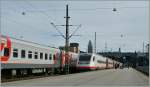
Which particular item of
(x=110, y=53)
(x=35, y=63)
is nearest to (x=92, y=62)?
(x=35, y=63)

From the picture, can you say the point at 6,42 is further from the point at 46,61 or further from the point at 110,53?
the point at 110,53

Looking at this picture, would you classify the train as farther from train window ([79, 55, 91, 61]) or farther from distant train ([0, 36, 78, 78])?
train window ([79, 55, 91, 61])

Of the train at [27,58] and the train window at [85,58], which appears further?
the train window at [85,58]

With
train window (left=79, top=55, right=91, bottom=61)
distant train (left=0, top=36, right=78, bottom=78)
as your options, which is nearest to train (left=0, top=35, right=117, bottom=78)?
distant train (left=0, top=36, right=78, bottom=78)

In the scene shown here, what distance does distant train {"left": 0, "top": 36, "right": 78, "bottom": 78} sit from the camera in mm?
27136

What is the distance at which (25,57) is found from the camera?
102ft

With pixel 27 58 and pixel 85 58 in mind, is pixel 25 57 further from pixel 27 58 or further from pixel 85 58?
pixel 85 58

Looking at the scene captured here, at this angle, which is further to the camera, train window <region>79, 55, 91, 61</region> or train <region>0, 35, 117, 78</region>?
train window <region>79, 55, 91, 61</region>

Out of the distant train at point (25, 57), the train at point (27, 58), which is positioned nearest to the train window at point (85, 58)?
the train at point (27, 58)

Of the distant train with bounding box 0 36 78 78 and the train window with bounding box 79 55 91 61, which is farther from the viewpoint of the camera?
the train window with bounding box 79 55 91 61

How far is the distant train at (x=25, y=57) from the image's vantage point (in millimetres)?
27136

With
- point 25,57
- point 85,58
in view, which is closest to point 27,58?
point 25,57

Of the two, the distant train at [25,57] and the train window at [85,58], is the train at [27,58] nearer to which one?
the distant train at [25,57]

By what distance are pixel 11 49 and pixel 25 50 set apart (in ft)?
11.1
